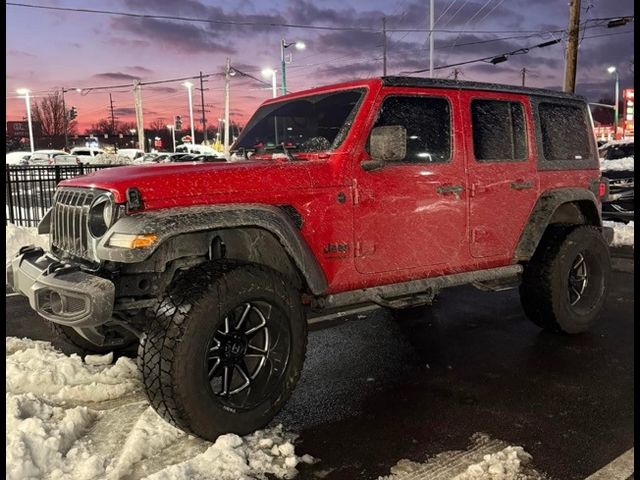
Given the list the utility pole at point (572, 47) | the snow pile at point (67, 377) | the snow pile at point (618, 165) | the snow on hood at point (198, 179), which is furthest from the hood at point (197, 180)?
the utility pole at point (572, 47)

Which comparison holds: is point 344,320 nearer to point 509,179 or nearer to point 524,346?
point 524,346

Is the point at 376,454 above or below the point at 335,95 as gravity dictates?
below

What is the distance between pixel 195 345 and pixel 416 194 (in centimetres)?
189

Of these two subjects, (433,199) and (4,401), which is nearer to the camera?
(4,401)

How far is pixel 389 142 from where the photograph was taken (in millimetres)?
3701

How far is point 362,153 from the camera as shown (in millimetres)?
3891

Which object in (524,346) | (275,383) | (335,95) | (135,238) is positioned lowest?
(524,346)

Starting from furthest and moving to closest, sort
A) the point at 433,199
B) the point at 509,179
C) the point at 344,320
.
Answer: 1. the point at 344,320
2. the point at 509,179
3. the point at 433,199

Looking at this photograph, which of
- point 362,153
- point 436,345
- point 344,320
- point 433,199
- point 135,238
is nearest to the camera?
point 135,238

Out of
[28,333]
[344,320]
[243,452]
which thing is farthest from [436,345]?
[28,333]

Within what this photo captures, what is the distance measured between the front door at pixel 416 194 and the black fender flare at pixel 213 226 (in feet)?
1.52

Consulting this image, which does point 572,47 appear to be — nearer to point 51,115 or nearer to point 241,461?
point 241,461

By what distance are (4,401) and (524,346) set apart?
3899 mm

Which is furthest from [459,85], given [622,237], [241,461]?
[622,237]
